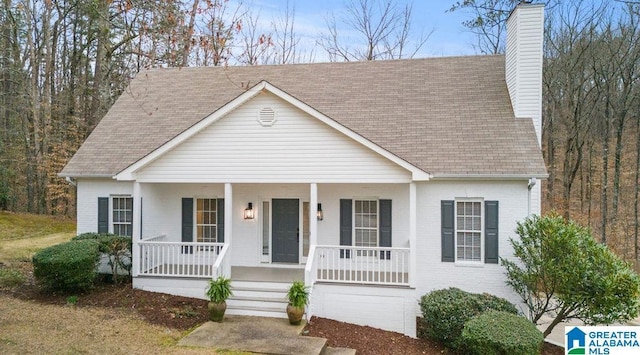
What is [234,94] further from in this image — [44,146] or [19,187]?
[19,187]

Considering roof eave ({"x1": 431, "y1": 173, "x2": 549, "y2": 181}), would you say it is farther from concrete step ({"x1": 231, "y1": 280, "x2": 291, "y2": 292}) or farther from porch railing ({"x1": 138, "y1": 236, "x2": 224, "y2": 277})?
porch railing ({"x1": 138, "y1": 236, "x2": 224, "y2": 277})

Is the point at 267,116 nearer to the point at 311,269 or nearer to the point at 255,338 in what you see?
the point at 311,269

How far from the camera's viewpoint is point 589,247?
9016mm

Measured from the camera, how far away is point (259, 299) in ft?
33.2

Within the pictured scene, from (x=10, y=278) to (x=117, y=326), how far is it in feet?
16.8

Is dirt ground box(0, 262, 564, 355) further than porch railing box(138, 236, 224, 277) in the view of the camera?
No

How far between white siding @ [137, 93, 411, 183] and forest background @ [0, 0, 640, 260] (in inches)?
373

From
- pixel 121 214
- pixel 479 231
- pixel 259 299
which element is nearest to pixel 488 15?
pixel 479 231

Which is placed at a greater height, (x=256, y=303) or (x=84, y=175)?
(x=84, y=175)

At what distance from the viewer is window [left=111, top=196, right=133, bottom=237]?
12.8 meters

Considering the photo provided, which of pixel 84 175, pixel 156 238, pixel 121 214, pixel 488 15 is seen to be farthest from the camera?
pixel 488 15

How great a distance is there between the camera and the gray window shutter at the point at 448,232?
1086 cm

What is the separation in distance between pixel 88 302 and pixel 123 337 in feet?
9.12

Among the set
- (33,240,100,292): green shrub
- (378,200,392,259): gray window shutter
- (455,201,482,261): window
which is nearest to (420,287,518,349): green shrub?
(455,201,482,261): window
